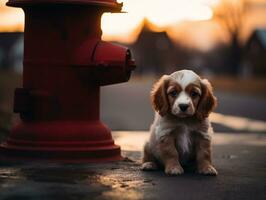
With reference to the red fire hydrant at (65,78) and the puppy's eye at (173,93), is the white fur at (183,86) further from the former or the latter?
the red fire hydrant at (65,78)

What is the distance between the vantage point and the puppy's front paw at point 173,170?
19.3 ft

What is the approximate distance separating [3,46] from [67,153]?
9922 centimetres

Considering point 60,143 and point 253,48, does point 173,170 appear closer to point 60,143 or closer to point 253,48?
point 60,143

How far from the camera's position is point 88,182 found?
17.2ft

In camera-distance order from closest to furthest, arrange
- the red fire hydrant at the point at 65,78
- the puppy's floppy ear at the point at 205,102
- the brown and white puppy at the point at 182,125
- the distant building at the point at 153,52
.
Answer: the brown and white puppy at the point at 182,125 < the puppy's floppy ear at the point at 205,102 < the red fire hydrant at the point at 65,78 < the distant building at the point at 153,52

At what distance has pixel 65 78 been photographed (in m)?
6.80

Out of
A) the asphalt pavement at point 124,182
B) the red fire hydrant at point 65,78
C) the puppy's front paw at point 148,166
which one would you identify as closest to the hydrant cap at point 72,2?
the red fire hydrant at point 65,78

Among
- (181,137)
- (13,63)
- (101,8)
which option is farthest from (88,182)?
(13,63)

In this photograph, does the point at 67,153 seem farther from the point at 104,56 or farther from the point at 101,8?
the point at 101,8

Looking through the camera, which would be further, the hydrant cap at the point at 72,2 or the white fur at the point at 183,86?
the hydrant cap at the point at 72,2

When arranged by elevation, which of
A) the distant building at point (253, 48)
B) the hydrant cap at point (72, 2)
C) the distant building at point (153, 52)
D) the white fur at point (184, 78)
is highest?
the hydrant cap at point (72, 2)

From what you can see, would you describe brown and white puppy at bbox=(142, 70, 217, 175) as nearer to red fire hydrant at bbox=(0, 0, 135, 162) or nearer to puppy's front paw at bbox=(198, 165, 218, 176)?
puppy's front paw at bbox=(198, 165, 218, 176)

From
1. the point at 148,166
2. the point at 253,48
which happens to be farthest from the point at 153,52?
the point at 148,166

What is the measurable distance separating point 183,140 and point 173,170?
0.97 feet
